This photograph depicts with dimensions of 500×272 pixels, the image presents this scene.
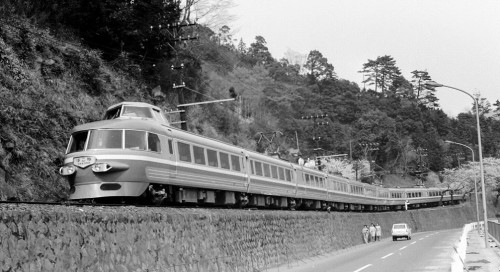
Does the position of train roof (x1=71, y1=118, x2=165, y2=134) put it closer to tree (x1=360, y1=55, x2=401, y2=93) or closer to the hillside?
the hillside

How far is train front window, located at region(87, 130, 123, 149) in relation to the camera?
46.8 feet

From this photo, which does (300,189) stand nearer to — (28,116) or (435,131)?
(28,116)

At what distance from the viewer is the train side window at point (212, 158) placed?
18969 mm

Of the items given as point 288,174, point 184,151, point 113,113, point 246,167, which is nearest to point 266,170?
point 246,167

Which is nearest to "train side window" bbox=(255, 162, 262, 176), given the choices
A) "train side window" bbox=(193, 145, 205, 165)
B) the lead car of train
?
the lead car of train

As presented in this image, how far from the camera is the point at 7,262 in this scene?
7.45m

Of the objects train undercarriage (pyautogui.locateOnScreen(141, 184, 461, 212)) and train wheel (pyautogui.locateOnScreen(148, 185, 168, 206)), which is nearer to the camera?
train wheel (pyautogui.locateOnScreen(148, 185, 168, 206))

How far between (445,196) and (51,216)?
78.7 meters

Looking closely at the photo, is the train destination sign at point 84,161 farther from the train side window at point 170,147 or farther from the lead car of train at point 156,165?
the train side window at point 170,147

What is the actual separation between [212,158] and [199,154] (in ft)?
3.90

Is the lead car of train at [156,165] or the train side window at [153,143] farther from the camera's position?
the train side window at [153,143]

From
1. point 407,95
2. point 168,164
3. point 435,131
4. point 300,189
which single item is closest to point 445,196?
point 435,131

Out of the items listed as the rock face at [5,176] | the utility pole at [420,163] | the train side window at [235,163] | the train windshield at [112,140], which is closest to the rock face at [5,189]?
the rock face at [5,176]

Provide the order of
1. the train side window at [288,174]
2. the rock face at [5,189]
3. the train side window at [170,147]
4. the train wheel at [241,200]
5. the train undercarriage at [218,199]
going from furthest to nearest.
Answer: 1. the train side window at [288,174]
2. the train wheel at [241,200]
3. the rock face at [5,189]
4. the train side window at [170,147]
5. the train undercarriage at [218,199]
